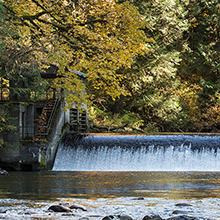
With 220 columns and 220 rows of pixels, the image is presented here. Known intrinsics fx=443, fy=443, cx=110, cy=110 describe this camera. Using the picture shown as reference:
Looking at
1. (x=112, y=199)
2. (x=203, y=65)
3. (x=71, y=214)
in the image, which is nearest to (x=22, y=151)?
(x=112, y=199)

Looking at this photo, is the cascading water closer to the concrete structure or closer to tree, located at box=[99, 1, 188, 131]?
the concrete structure

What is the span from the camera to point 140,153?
1712 centimetres

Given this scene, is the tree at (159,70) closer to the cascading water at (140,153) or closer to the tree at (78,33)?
the cascading water at (140,153)

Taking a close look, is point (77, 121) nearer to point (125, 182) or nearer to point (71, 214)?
point (125, 182)

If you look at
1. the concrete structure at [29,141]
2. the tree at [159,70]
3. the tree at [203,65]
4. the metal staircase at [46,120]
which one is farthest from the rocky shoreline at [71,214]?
the tree at [203,65]

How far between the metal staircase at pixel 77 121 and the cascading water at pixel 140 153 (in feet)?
7.68

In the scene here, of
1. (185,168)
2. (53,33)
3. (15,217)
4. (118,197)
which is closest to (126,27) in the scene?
(53,33)

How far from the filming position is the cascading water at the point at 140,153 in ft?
53.9

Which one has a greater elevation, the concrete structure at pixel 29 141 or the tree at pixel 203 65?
the tree at pixel 203 65

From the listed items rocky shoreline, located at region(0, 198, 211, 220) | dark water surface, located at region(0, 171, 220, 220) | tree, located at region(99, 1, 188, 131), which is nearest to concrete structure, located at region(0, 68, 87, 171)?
dark water surface, located at region(0, 171, 220, 220)

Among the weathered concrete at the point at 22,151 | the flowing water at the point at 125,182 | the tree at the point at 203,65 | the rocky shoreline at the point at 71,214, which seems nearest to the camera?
the rocky shoreline at the point at 71,214

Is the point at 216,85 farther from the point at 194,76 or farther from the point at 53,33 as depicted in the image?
the point at 53,33

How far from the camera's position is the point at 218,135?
57.5 feet

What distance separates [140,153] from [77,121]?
468cm
